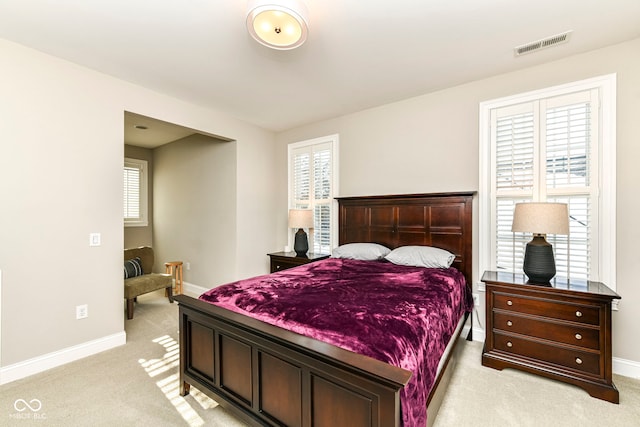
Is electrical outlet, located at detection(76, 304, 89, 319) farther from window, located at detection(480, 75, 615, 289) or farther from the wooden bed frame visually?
window, located at detection(480, 75, 615, 289)

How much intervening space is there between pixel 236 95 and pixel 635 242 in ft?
13.6

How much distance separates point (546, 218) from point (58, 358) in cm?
440

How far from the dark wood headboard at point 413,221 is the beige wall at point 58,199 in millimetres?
2726

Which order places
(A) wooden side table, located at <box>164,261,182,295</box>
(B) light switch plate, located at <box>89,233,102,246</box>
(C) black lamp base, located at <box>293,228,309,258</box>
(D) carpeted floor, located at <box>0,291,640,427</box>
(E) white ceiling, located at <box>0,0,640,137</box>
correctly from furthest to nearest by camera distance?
1. (A) wooden side table, located at <box>164,261,182,295</box>
2. (C) black lamp base, located at <box>293,228,309,258</box>
3. (B) light switch plate, located at <box>89,233,102,246</box>
4. (E) white ceiling, located at <box>0,0,640,137</box>
5. (D) carpeted floor, located at <box>0,291,640,427</box>

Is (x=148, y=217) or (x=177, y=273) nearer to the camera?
(x=177, y=273)

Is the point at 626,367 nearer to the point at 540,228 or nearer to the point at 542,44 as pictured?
the point at 540,228

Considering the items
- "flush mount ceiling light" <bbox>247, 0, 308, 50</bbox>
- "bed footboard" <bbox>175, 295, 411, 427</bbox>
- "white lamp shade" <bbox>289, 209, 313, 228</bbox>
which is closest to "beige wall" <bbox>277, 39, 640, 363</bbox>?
"white lamp shade" <bbox>289, 209, 313, 228</bbox>

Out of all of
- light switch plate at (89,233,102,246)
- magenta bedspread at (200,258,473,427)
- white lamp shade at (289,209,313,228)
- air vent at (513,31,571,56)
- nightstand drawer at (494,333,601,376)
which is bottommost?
nightstand drawer at (494,333,601,376)

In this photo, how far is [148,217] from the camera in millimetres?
5742

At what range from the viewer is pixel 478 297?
3018 millimetres

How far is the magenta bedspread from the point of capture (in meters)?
1.33

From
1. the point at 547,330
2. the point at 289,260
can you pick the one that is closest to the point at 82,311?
the point at 289,260

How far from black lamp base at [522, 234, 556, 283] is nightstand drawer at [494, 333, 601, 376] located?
52 cm

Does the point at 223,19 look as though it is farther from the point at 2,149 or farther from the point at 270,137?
the point at 270,137
